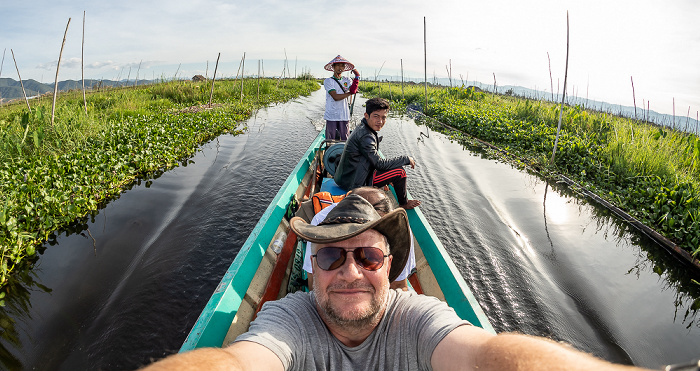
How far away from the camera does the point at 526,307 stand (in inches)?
145

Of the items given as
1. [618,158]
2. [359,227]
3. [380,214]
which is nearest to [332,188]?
[380,214]

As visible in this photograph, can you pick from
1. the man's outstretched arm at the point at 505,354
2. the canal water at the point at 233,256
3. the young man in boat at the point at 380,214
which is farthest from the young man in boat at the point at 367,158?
the man's outstretched arm at the point at 505,354

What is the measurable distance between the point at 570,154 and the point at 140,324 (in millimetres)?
9676

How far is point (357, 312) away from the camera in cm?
149

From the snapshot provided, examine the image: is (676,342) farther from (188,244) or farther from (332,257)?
(188,244)

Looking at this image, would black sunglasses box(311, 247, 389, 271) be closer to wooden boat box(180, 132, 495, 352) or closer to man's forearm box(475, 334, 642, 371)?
man's forearm box(475, 334, 642, 371)

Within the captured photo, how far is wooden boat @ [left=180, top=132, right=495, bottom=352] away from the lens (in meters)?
2.03

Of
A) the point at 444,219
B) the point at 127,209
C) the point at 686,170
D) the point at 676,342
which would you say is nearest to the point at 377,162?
the point at 444,219

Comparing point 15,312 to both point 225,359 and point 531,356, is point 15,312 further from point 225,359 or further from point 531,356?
point 531,356

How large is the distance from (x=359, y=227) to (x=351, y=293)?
323 millimetres

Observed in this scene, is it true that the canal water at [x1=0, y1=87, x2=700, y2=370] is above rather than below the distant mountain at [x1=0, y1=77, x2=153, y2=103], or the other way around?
below

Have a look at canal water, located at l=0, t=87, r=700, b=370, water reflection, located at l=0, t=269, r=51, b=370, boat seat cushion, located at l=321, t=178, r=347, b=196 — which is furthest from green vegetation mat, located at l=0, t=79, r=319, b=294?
boat seat cushion, located at l=321, t=178, r=347, b=196

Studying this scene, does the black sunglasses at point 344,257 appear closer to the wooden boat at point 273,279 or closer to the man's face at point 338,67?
the wooden boat at point 273,279

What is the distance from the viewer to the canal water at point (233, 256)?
3.12 meters
